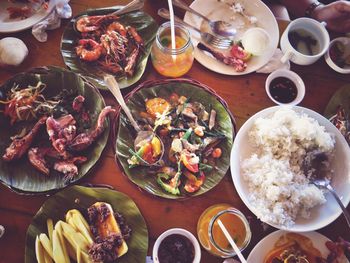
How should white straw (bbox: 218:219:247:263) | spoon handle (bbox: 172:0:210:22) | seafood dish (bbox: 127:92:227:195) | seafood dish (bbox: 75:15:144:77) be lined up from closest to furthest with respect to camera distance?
white straw (bbox: 218:219:247:263) < seafood dish (bbox: 127:92:227:195) < seafood dish (bbox: 75:15:144:77) < spoon handle (bbox: 172:0:210:22)

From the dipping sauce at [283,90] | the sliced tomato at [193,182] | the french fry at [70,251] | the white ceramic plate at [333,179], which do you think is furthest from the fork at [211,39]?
the french fry at [70,251]

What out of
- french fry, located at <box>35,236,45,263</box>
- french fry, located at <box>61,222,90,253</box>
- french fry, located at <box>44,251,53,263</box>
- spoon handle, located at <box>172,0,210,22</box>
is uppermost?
spoon handle, located at <box>172,0,210,22</box>

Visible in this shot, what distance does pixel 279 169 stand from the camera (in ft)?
5.74

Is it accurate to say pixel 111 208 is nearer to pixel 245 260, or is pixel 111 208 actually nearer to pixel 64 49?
pixel 245 260

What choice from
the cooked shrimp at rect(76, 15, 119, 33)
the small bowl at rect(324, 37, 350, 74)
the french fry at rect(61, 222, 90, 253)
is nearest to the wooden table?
the small bowl at rect(324, 37, 350, 74)

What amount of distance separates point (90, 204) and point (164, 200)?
345mm

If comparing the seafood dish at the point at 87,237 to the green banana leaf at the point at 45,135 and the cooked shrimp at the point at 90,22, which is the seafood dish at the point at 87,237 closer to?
the green banana leaf at the point at 45,135

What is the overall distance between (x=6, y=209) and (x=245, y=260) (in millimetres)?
1120

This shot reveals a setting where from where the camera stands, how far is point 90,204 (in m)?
1.73

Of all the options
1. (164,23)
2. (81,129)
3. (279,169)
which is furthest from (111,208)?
(164,23)

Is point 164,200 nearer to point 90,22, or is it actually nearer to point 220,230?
point 220,230

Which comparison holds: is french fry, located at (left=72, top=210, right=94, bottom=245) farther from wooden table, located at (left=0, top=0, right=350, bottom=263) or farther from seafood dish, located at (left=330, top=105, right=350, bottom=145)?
seafood dish, located at (left=330, top=105, right=350, bottom=145)

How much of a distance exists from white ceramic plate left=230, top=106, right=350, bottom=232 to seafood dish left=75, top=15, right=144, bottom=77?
69 centimetres

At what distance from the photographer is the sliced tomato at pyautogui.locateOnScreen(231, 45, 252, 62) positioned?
6.77 ft
